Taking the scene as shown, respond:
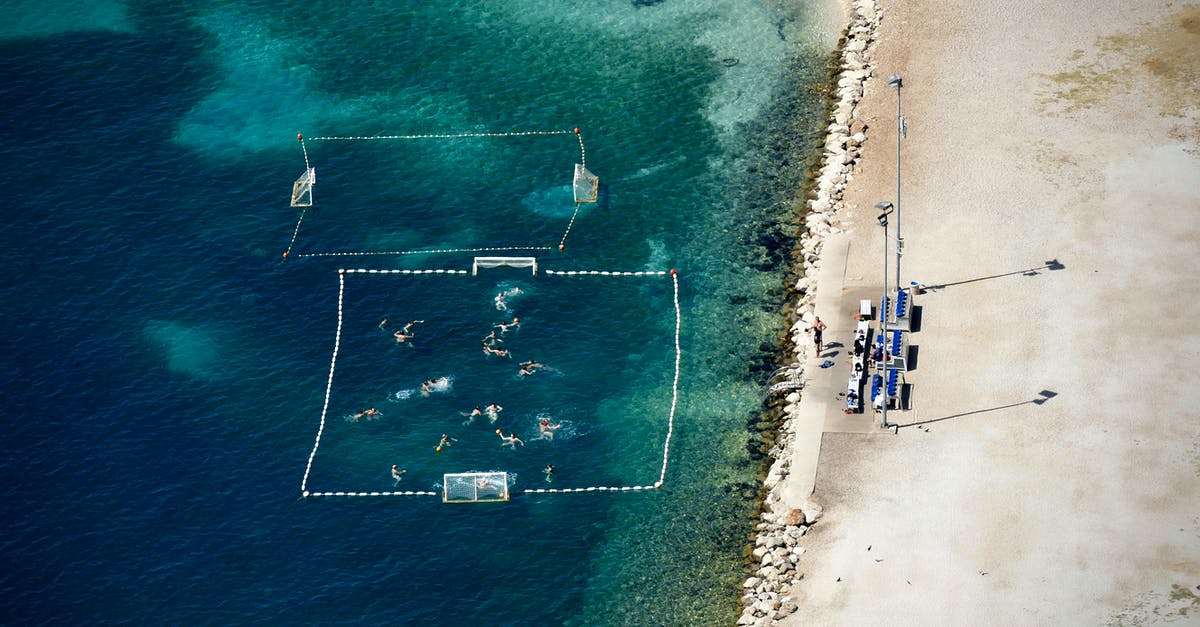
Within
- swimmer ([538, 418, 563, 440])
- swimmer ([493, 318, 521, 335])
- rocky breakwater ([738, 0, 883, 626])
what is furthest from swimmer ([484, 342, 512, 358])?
rocky breakwater ([738, 0, 883, 626])

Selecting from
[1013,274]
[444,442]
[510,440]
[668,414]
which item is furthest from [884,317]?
[444,442]

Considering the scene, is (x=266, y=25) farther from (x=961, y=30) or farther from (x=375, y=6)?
(x=961, y=30)

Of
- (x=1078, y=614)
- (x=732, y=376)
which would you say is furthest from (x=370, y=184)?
(x=1078, y=614)

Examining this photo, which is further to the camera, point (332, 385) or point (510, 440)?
point (332, 385)

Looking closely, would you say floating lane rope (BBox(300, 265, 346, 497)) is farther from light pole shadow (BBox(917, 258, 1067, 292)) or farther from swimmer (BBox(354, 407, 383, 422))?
light pole shadow (BBox(917, 258, 1067, 292))

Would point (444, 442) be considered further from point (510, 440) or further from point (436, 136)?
point (436, 136)

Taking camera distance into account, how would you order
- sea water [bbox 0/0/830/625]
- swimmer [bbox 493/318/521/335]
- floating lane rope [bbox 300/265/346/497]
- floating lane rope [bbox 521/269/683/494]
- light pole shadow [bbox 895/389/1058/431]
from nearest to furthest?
sea water [bbox 0/0/830/625] < light pole shadow [bbox 895/389/1058/431] < floating lane rope [bbox 521/269/683/494] < floating lane rope [bbox 300/265/346/497] < swimmer [bbox 493/318/521/335]
